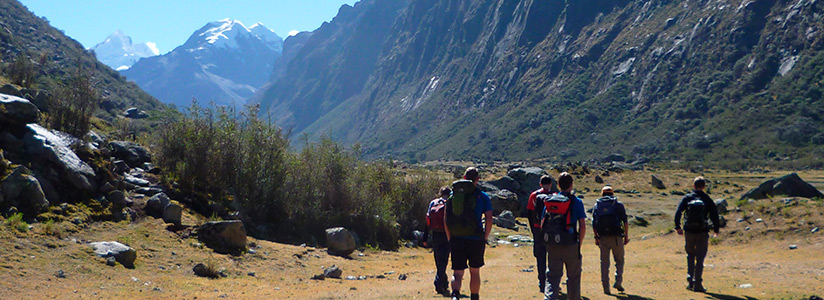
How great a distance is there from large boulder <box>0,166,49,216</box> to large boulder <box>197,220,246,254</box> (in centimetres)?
303

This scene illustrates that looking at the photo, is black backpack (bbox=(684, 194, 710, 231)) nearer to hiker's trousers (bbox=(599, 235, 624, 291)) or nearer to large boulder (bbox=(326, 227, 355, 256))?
hiker's trousers (bbox=(599, 235, 624, 291))

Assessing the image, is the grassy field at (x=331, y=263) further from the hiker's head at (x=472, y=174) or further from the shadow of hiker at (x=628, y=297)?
the hiker's head at (x=472, y=174)

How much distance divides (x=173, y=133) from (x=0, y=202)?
19.2ft

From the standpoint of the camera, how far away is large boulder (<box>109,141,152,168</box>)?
14.8m

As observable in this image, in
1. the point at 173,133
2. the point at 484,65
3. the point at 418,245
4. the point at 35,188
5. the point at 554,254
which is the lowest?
the point at 418,245

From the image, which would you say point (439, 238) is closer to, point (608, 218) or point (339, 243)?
point (608, 218)

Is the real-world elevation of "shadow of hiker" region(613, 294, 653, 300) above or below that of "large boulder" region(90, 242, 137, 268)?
below

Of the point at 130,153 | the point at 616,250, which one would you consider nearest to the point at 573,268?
the point at 616,250

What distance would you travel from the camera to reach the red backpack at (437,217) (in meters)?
8.91

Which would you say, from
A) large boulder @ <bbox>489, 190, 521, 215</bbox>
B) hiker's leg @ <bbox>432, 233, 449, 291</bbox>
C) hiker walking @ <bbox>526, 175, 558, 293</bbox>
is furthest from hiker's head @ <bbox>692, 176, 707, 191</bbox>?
large boulder @ <bbox>489, 190, 521, 215</bbox>

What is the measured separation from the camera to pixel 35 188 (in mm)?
10125

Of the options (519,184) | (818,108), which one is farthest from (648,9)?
(519,184)

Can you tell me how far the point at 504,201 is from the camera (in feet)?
99.1

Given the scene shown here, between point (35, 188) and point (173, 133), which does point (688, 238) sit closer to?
point (35, 188)
